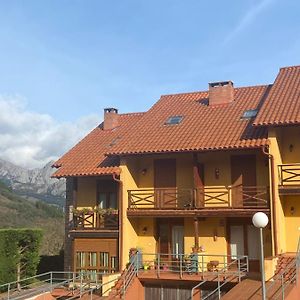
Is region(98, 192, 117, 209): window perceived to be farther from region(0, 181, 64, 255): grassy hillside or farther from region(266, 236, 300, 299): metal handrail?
region(0, 181, 64, 255): grassy hillside

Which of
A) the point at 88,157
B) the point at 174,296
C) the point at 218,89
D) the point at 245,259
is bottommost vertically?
the point at 174,296

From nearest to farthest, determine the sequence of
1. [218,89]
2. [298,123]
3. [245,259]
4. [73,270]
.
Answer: [298,123]
[245,259]
[73,270]
[218,89]

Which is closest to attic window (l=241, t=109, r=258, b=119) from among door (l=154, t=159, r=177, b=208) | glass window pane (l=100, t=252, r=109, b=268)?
door (l=154, t=159, r=177, b=208)

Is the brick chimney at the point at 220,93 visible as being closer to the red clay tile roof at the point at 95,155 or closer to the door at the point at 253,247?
the red clay tile roof at the point at 95,155

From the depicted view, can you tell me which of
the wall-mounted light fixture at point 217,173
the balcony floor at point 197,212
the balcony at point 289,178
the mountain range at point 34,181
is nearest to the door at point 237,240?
the balcony floor at point 197,212

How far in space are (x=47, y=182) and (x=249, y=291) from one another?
6154 inches

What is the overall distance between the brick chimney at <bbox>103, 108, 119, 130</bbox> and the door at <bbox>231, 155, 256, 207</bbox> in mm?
9256

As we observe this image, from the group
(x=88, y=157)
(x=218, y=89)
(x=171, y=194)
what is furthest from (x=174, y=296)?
(x=218, y=89)

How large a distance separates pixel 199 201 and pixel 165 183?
2328mm

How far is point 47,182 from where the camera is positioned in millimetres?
167625

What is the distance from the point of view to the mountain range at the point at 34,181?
481ft

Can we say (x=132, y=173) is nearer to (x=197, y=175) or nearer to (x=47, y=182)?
(x=197, y=175)

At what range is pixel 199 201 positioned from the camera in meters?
22.0

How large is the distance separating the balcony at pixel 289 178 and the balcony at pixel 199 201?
83 cm
